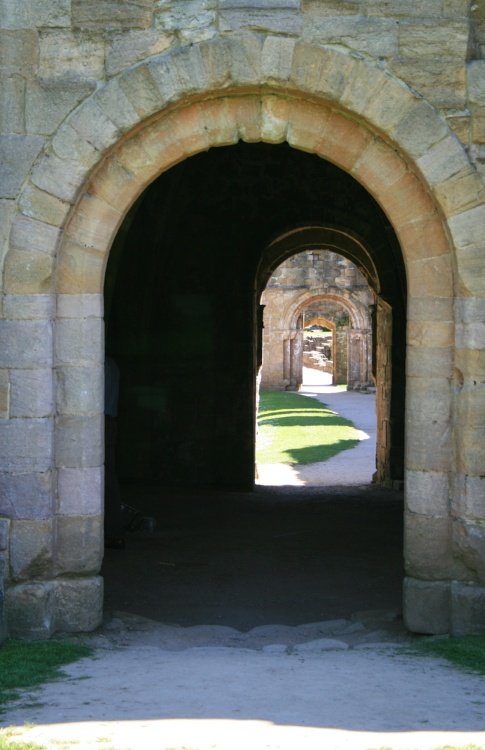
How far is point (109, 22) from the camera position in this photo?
18.6 feet

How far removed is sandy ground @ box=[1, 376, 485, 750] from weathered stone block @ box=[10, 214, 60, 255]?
7.06 ft

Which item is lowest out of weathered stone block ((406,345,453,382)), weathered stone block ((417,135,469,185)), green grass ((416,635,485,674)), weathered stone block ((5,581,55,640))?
green grass ((416,635,485,674))

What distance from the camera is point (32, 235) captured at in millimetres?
5688

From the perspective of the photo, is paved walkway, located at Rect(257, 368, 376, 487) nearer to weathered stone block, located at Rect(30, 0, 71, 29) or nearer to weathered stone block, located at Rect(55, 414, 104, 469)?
weathered stone block, located at Rect(55, 414, 104, 469)

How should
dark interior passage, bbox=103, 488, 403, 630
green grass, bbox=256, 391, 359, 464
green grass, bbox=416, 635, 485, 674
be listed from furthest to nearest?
green grass, bbox=256, 391, 359, 464, dark interior passage, bbox=103, 488, 403, 630, green grass, bbox=416, 635, 485, 674

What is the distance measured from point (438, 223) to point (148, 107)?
1.69 meters

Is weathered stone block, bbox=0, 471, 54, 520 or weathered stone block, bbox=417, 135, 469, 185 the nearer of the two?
weathered stone block, bbox=417, 135, 469, 185

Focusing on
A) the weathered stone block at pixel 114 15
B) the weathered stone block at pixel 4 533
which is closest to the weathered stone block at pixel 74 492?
the weathered stone block at pixel 4 533

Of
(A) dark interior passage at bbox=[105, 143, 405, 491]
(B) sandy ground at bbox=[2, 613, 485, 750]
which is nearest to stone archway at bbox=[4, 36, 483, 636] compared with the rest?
(B) sandy ground at bbox=[2, 613, 485, 750]

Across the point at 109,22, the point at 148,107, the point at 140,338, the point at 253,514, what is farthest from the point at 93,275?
the point at 140,338

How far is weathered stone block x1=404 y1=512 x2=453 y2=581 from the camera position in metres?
5.77

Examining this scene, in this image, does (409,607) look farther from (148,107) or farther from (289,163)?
(289,163)

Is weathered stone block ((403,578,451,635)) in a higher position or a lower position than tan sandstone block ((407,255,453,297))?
lower

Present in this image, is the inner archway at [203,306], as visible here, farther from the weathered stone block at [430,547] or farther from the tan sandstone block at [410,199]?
the tan sandstone block at [410,199]
